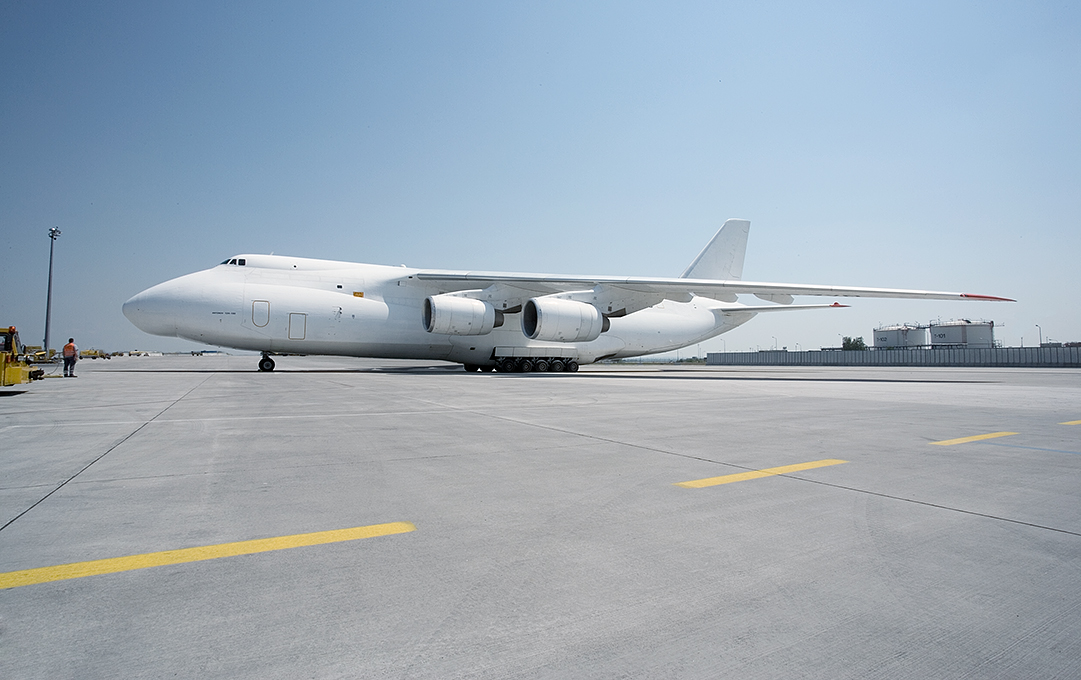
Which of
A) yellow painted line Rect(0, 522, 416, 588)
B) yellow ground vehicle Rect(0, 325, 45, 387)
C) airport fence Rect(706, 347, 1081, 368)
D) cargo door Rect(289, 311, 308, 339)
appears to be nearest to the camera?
yellow painted line Rect(0, 522, 416, 588)

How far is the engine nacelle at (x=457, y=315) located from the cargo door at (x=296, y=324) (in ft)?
11.8

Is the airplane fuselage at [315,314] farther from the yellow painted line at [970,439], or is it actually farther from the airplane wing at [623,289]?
the yellow painted line at [970,439]

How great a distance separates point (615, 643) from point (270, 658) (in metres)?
0.95

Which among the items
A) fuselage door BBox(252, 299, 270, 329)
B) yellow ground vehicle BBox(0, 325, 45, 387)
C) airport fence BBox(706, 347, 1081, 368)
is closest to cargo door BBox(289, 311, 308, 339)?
fuselage door BBox(252, 299, 270, 329)

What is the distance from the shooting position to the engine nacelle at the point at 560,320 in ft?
56.5

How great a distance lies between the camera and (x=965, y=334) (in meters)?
53.5

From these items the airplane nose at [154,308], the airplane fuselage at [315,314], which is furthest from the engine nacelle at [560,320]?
the airplane nose at [154,308]

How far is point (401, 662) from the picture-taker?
1514 millimetres

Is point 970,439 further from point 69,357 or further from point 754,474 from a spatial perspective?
point 69,357

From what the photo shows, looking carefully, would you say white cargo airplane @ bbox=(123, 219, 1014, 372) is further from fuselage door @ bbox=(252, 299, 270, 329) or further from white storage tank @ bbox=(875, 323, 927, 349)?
white storage tank @ bbox=(875, 323, 927, 349)

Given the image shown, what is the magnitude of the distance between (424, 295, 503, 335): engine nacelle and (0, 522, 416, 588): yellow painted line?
48.4 feet

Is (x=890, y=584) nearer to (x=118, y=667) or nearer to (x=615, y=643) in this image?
(x=615, y=643)

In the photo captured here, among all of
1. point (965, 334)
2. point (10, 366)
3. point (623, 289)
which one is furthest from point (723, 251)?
point (965, 334)

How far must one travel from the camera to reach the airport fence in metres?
36.6
